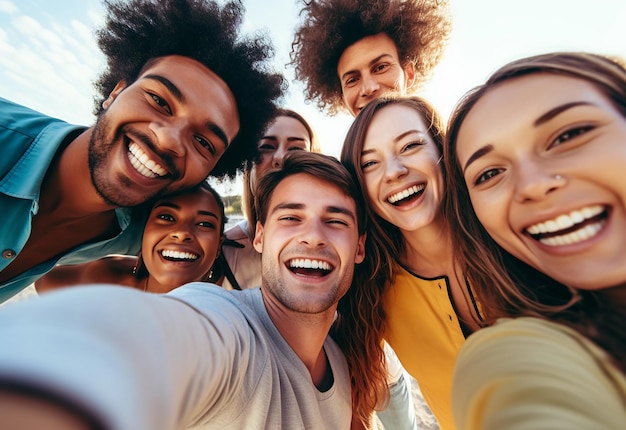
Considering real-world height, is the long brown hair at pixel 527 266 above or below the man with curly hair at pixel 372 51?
below

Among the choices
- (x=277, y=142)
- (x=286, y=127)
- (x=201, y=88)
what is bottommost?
(x=201, y=88)

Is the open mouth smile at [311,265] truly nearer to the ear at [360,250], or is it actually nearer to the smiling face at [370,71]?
the ear at [360,250]

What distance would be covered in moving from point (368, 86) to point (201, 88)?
1.97 meters

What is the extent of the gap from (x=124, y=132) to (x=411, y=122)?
228 cm

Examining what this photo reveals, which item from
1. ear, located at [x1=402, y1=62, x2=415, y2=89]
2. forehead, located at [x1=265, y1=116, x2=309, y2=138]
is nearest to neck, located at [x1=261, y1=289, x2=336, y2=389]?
forehead, located at [x1=265, y1=116, x2=309, y2=138]

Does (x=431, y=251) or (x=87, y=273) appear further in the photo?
(x=87, y=273)

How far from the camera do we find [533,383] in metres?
0.72

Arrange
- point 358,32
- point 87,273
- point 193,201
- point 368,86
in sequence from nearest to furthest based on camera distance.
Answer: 1. point 193,201
2. point 368,86
3. point 87,273
4. point 358,32

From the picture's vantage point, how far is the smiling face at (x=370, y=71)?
3348 mm

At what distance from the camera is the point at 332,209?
2168 mm

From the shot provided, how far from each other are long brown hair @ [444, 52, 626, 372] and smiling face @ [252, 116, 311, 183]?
206 cm

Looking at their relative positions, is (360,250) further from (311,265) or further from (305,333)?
(305,333)

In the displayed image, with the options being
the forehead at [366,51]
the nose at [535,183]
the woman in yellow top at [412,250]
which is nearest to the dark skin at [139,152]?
the woman in yellow top at [412,250]

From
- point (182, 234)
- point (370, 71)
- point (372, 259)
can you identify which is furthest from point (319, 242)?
point (370, 71)
